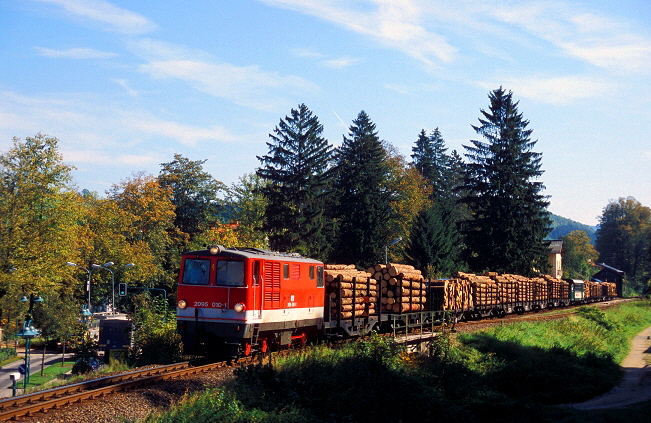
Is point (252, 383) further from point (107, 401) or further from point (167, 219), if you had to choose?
point (167, 219)

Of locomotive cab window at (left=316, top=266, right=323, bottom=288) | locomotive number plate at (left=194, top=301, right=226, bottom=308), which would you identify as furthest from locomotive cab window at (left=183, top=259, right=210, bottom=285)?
locomotive cab window at (left=316, top=266, right=323, bottom=288)

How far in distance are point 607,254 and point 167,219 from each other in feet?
323

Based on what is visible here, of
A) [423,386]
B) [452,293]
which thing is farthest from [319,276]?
[452,293]

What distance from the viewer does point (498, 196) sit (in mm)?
54312

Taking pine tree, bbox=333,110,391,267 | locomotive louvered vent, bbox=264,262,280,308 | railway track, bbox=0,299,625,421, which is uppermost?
pine tree, bbox=333,110,391,267

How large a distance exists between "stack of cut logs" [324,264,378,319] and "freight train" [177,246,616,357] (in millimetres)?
34

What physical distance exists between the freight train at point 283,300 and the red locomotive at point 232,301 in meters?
0.03

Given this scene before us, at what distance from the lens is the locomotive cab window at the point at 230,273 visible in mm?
16188

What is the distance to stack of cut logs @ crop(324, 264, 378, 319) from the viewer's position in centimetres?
2069

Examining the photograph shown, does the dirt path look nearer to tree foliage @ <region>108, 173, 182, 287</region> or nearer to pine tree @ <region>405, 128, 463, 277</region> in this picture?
pine tree @ <region>405, 128, 463, 277</region>

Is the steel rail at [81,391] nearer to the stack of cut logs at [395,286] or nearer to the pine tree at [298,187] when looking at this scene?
the stack of cut logs at [395,286]

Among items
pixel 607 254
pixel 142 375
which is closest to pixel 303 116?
pixel 142 375

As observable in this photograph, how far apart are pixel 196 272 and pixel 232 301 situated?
4.89 ft

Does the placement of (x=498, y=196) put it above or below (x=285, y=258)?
above
